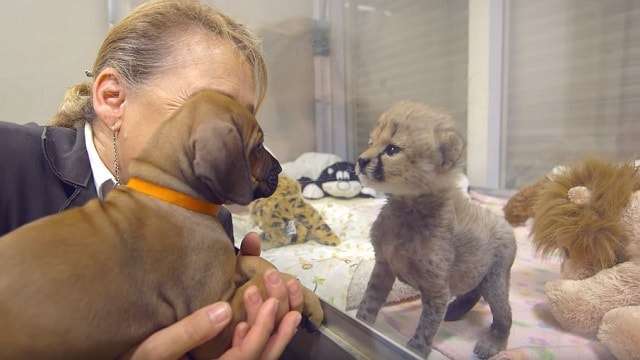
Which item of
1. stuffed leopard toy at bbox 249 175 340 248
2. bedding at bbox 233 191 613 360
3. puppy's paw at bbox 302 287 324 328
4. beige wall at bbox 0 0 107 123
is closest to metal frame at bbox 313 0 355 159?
stuffed leopard toy at bbox 249 175 340 248

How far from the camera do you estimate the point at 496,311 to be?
2.33 feet

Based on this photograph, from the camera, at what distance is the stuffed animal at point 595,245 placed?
0.59 meters

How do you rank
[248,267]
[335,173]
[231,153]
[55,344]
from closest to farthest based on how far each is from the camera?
[55,344] < [231,153] < [248,267] < [335,173]

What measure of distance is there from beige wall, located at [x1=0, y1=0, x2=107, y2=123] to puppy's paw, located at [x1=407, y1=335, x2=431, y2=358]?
189 cm

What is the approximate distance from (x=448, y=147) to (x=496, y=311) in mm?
257

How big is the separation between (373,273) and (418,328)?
135mm

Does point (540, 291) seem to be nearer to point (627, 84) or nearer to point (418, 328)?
point (418, 328)

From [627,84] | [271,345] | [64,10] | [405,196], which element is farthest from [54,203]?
[64,10]

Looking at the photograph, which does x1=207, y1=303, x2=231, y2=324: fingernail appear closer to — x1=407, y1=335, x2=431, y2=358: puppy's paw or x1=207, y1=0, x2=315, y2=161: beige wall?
x1=407, y1=335, x2=431, y2=358: puppy's paw

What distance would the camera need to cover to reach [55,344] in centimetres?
73

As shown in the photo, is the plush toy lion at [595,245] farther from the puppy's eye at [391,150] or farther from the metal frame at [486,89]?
the puppy's eye at [391,150]

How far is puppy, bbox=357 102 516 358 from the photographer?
70 centimetres

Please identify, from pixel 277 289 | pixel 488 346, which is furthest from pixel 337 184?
pixel 488 346

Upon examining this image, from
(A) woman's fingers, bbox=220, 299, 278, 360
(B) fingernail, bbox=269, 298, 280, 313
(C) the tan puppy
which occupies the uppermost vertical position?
(C) the tan puppy
